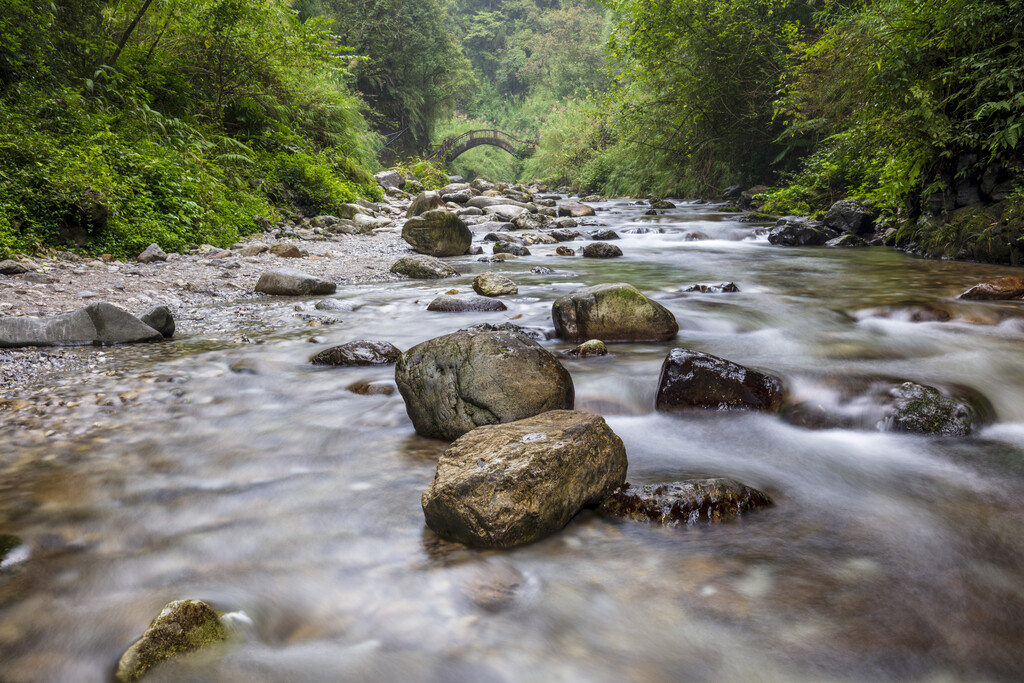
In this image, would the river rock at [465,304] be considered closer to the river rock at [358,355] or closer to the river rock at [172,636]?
the river rock at [358,355]

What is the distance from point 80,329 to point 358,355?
1934 mm

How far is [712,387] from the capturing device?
10.4 ft

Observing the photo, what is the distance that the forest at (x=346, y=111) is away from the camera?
6699 millimetres

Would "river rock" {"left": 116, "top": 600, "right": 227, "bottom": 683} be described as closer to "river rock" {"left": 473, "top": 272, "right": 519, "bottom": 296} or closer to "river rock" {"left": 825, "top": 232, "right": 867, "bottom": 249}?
"river rock" {"left": 473, "top": 272, "right": 519, "bottom": 296}

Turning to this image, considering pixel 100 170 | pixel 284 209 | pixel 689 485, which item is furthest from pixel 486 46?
pixel 689 485

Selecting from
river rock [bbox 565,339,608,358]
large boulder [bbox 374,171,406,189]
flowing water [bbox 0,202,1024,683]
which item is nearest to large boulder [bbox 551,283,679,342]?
river rock [bbox 565,339,608,358]

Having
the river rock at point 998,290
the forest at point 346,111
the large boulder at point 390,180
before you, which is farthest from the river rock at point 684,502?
the large boulder at point 390,180

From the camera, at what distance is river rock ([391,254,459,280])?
7.88m

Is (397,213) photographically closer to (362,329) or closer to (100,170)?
(100,170)

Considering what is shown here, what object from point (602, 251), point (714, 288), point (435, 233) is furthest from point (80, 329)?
point (602, 251)

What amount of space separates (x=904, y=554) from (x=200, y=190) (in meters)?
9.64

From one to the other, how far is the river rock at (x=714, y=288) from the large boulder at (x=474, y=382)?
421 centimetres

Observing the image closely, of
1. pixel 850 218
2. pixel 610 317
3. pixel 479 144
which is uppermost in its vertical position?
pixel 479 144

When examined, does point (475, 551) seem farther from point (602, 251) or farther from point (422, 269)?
point (602, 251)
